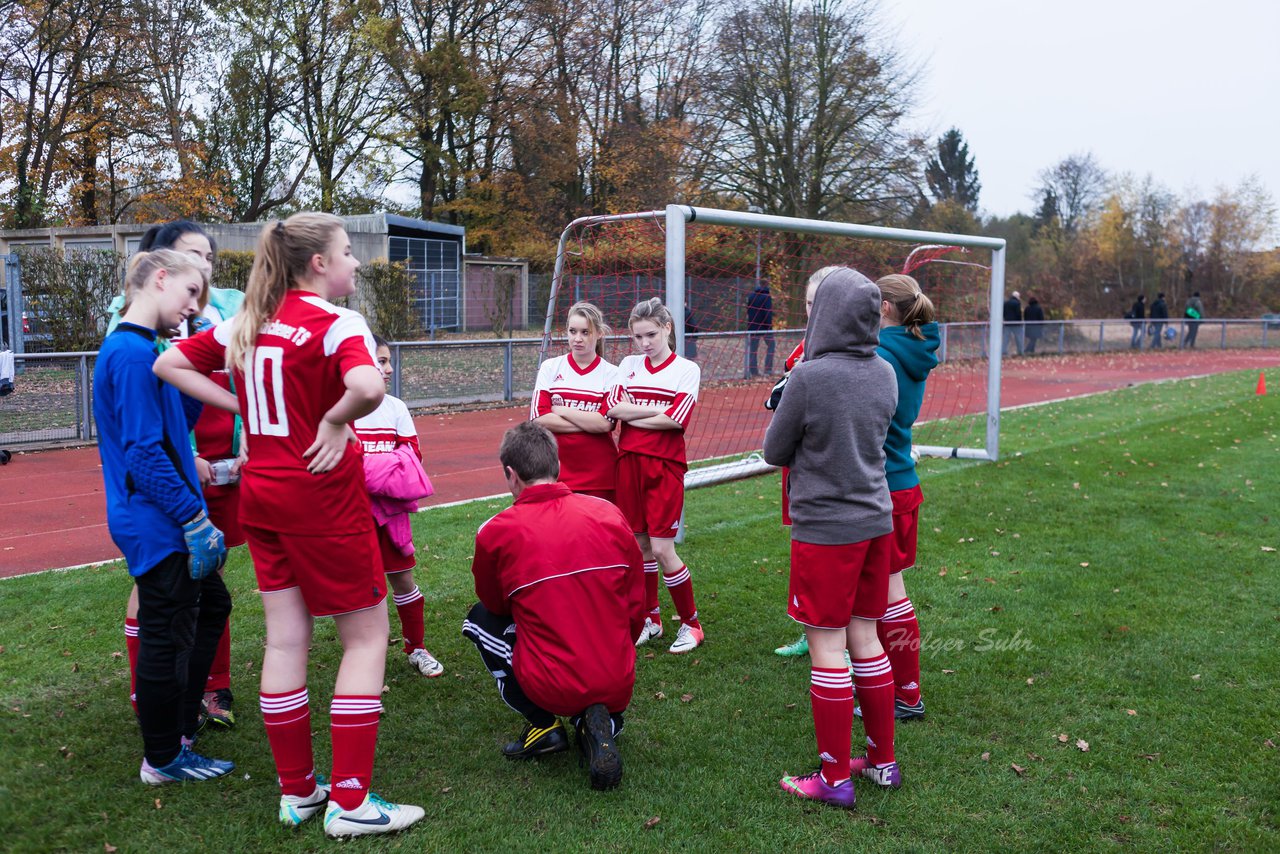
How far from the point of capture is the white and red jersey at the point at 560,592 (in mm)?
3482

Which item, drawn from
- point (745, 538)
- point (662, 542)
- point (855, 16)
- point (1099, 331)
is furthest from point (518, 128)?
point (662, 542)

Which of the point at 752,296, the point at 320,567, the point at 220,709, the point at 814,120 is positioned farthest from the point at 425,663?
the point at 814,120

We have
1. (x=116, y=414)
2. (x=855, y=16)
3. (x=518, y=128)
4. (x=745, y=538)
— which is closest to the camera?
(x=116, y=414)

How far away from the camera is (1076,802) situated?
351 cm

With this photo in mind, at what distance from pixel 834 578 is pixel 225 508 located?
2.37m

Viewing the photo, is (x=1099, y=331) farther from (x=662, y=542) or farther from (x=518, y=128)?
(x=662, y=542)

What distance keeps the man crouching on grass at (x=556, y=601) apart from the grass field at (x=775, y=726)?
0.31 metres

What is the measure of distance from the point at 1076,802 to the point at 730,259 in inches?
355

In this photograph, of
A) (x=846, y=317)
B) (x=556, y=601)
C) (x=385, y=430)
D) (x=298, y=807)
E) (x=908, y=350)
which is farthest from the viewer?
(x=385, y=430)

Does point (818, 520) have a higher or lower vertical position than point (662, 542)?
higher

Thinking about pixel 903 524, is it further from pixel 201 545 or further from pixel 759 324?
pixel 759 324

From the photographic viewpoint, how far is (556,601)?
11.4 ft

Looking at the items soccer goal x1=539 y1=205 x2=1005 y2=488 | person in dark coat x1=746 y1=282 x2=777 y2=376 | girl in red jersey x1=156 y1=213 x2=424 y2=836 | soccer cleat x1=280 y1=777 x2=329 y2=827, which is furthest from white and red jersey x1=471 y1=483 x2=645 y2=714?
person in dark coat x1=746 y1=282 x2=777 y2=376

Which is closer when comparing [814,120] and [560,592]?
[560,592]
